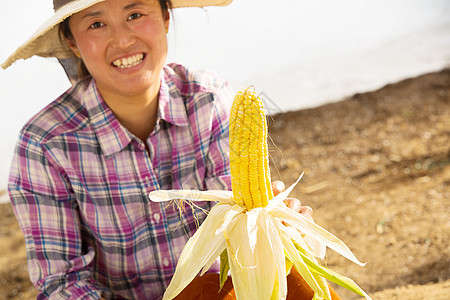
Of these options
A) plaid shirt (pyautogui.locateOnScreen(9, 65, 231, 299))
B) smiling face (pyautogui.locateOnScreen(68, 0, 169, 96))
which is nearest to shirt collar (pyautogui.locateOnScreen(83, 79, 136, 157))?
plaid shirt (pyautogui.locateOnScreen(9, 65, 231, 299))

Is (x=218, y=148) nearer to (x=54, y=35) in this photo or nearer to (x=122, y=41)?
(x=122, y=41)

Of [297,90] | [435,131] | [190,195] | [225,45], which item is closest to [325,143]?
[435,131]

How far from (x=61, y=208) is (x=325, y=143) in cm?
248

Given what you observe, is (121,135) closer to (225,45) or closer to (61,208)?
(61,208)

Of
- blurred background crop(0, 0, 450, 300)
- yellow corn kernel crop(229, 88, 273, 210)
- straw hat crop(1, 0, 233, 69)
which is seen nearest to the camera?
yellow corn kernel crop(229, 88, 273, 210)

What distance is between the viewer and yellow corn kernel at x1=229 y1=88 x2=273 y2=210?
127 cm

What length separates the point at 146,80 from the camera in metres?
1.75

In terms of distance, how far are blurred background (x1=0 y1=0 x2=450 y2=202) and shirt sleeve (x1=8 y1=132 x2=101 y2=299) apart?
268 cm

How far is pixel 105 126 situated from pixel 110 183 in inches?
8.4

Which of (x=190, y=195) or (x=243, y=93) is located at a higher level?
(x=243, y=93)

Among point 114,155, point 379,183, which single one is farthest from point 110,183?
point 379,183

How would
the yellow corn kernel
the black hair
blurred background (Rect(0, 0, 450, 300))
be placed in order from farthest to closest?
blurred background (Rect(0, 0, 450, 300)), the black hair, the yellow corn kernel

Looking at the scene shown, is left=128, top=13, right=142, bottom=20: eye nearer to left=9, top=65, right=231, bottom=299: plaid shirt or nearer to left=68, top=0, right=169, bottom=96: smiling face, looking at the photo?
left=68, top=0, right=169, bottom=96: smiling face

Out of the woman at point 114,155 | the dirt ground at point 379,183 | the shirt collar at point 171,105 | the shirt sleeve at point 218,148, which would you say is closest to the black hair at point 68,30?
the woman at point 114,155
